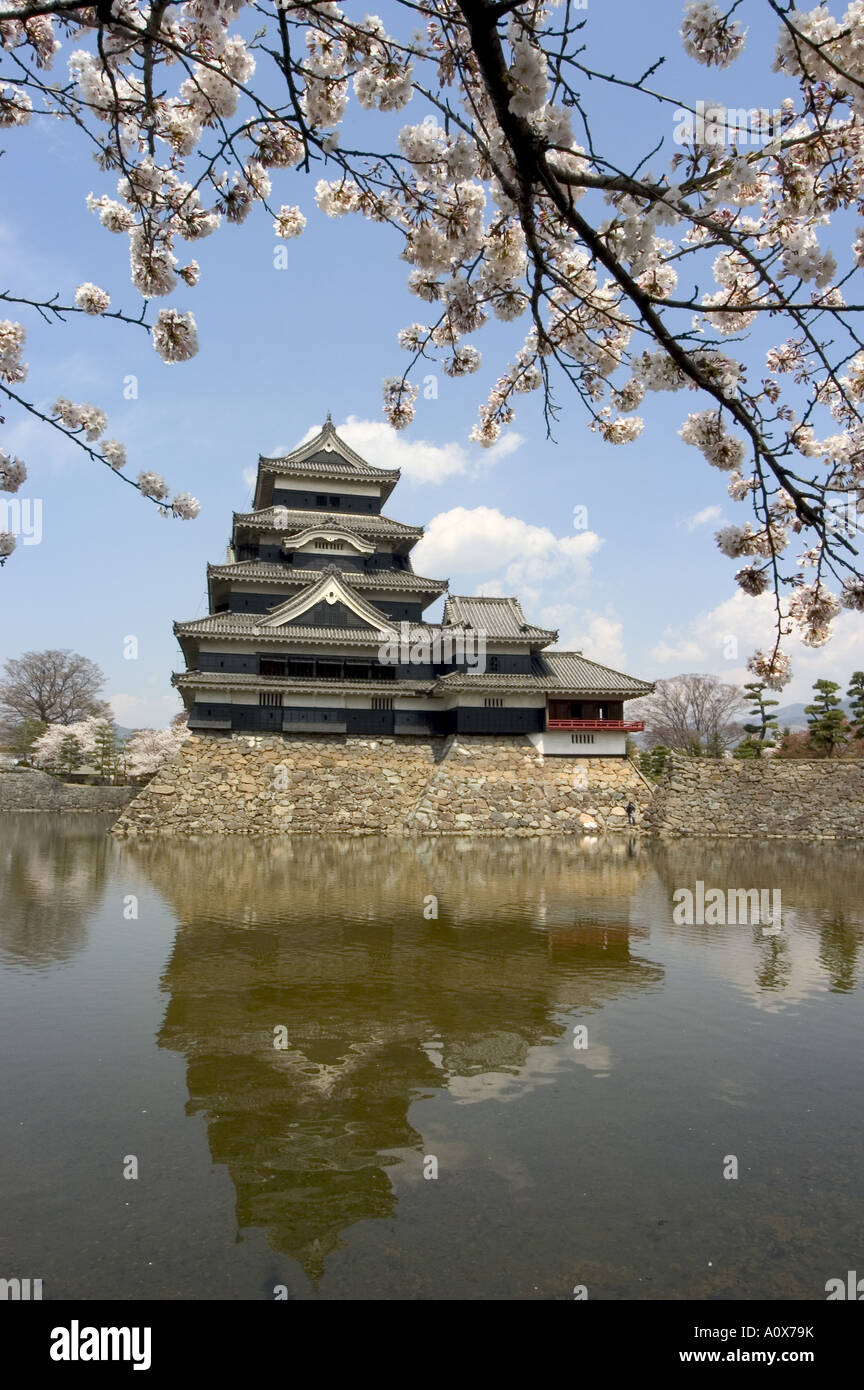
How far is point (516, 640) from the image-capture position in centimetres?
2942

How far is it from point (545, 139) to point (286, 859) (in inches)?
708

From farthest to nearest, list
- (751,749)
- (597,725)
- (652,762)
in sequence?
(652,762), (751,749), (597,725)

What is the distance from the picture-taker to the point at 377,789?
90.5ft

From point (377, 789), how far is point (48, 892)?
14.1m

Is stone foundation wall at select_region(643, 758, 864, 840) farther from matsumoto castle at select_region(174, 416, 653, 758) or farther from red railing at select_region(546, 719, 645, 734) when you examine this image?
matsumoto castle at select_region(174, 416, 653, 758)

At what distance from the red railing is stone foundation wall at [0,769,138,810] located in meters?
27.4

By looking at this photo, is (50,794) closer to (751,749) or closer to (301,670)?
(301,670)

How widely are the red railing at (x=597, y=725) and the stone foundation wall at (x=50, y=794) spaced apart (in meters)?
27.4

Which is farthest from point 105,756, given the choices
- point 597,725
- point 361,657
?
point 597,725

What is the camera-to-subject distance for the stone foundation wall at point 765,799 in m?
28.6

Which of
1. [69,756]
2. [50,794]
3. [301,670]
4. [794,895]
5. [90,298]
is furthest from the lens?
[69,756]

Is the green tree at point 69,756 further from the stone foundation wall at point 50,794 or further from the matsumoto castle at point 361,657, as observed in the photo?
the matsumoto castle at point 361,657
